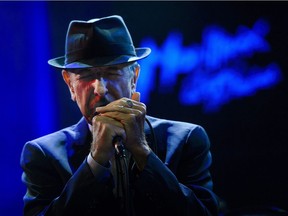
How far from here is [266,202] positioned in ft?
7.55

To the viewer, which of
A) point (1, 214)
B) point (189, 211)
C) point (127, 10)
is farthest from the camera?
point (127, 10)

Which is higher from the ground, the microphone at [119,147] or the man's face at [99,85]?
the man's face at [99,85]

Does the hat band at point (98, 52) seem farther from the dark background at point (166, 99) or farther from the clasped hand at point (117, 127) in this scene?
the dark background at point (166, 99)

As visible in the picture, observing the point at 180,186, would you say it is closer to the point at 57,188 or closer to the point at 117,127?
the point at 117,127

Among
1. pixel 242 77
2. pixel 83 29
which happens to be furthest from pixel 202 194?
pixel 242 77

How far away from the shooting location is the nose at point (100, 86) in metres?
1.38

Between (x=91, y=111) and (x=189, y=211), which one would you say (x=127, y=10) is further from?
(x=189, y=211)

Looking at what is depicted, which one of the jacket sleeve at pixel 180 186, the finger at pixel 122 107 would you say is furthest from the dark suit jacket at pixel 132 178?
the finger at pixel 122 107

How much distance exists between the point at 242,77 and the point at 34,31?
1.15m

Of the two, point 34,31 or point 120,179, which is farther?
point 34,31

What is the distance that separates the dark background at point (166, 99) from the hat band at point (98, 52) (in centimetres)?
66

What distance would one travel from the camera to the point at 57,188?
1.47 metres

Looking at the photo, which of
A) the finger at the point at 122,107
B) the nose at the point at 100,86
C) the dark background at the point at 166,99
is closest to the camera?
the finger at the point at 122,107

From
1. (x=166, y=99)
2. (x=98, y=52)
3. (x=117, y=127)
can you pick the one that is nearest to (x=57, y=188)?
(x=117, y=127)
